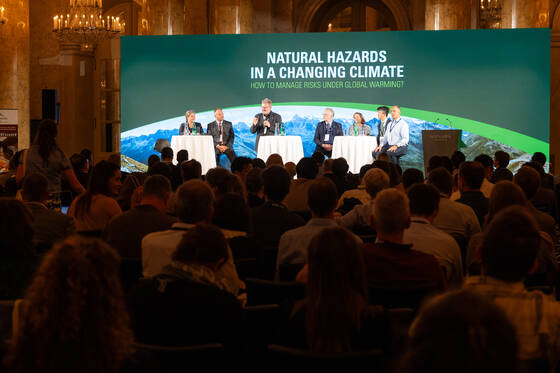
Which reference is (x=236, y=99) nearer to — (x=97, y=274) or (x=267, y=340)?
(x=267, y=340)

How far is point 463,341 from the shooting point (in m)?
1.25

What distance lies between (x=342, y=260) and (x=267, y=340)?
1.09m

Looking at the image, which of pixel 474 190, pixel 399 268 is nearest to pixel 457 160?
pixel 474 190

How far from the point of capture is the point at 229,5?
51.6ft

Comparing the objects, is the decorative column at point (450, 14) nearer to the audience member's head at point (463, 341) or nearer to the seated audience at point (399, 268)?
the seated audience at point (399, 268)

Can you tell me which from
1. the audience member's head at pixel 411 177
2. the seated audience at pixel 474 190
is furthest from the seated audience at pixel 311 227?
the audience member's head at pixel 411 177

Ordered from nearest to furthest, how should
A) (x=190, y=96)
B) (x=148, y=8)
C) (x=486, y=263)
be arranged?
1. (x=486, y=263)
2. (x=190, y=96)
3. (x=148, y=8)

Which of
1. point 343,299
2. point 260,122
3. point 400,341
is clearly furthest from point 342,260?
point 260,122

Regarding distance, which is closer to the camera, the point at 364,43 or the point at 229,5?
the point at 364,43

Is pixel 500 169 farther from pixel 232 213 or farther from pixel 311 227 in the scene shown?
pixel 232 213

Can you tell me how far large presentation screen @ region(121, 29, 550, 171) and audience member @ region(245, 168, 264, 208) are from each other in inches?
311

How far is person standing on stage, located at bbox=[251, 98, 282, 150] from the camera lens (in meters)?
14.6

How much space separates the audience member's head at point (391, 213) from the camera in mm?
3873

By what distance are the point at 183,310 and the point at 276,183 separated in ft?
8.96
